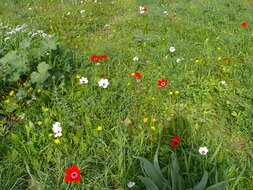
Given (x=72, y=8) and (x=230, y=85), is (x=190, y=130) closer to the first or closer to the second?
(x=230, y=85)

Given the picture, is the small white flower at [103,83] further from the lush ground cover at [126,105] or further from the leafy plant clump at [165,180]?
the leafy plant clump at [165,180]

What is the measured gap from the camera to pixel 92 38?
12.6ft

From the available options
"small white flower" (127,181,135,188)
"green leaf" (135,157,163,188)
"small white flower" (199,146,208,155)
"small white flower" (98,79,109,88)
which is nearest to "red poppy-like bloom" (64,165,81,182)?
"small white flower" (127,181,135,188)

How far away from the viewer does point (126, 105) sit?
229 cm

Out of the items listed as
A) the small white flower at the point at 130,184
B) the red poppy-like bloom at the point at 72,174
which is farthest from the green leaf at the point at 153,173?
the red poppy-like bloom at the point at 72,174

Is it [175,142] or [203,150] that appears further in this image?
[175,142]

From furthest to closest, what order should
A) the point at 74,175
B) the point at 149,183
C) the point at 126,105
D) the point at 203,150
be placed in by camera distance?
the point at 126,105 → the point at 203,150 → the point at 74,175 → the point at 149,183

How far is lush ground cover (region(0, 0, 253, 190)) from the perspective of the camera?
1643 millimetres

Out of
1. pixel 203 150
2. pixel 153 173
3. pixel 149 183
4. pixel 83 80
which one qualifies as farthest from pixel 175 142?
pixel 83 80

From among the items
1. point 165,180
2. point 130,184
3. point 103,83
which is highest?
point 103,83

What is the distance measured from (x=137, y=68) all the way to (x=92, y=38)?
4.45ft

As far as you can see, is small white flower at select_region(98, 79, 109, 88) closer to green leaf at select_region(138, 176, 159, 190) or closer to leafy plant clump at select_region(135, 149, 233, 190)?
leafy plant clump at select_region(135, 149, 233, 190)

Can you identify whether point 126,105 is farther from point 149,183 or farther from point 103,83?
point 149,183

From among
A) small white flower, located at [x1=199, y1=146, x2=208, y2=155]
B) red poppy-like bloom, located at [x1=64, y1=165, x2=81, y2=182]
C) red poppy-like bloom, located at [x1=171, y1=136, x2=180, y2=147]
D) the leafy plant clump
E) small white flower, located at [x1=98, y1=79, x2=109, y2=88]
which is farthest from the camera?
small white flower, located at [x1=98, y1=79, x2=109, y2=88]
